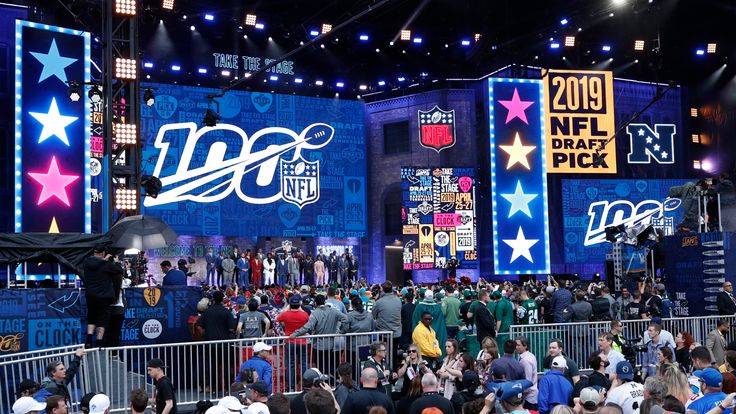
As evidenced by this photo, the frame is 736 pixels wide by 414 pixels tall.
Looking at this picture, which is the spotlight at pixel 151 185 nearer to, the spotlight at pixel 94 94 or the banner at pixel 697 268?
the spotlight at pixel 94 94

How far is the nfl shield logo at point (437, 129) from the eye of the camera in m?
38.9

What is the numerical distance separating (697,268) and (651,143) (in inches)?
870

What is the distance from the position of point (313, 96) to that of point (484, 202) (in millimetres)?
9247

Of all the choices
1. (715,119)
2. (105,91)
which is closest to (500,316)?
(105,91)

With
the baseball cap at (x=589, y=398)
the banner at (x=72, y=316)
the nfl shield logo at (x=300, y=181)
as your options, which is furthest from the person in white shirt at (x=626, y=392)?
the nfl shield logo at (x=300, y=181)

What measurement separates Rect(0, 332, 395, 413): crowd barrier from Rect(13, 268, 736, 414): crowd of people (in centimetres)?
6

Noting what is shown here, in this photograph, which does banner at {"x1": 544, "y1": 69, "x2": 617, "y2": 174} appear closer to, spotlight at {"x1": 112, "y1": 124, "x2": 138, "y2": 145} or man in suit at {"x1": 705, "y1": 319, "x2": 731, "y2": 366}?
spotlight at {"x1": 112, "y1": 124, "x2": 138, "y2": 145}

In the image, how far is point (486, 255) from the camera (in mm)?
38969

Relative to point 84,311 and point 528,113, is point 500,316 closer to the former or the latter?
point 84,311

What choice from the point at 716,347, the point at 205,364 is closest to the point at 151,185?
the point at 205,364

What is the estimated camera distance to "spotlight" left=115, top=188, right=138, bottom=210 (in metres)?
18.8

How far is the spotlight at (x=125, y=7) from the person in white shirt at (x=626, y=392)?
45.4ft

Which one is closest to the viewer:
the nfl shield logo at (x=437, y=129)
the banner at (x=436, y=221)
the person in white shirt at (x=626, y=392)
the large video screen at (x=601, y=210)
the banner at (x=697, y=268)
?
the person in white shirt at (x=626, y=392)

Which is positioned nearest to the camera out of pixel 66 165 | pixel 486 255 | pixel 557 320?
pixel 557 320
